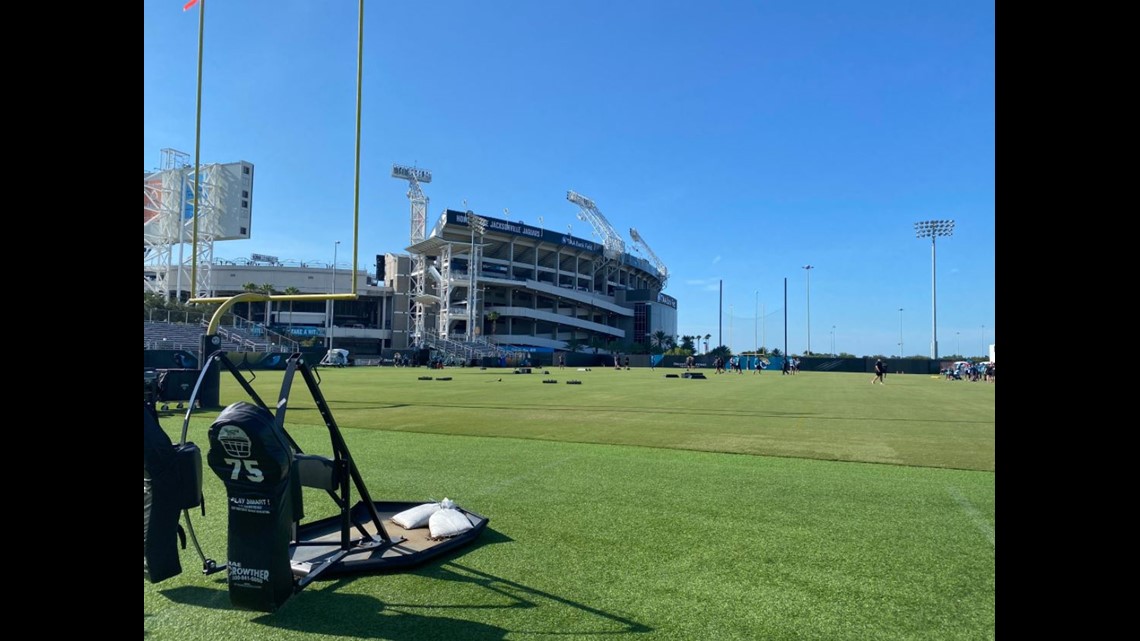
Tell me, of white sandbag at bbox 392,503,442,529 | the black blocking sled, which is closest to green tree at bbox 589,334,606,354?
white sandbag at bbox 392,503,442,529

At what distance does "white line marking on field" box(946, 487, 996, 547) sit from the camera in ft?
20.1

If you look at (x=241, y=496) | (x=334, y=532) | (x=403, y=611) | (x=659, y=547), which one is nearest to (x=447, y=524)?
→ (x=334, y=532)

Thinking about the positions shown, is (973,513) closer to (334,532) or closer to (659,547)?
(659,547)

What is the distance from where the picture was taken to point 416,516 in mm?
5914

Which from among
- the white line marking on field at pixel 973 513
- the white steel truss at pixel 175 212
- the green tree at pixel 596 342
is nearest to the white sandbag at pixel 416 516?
the white line marking on field at pixel 973 513

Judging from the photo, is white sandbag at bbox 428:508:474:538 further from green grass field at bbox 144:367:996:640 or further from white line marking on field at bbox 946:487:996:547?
white line marking on field at bbox 946:487:996:547

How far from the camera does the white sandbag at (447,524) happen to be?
5.50m

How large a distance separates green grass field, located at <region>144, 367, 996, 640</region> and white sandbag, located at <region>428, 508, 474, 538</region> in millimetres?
246

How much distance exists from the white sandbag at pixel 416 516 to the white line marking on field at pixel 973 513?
17.2 feet

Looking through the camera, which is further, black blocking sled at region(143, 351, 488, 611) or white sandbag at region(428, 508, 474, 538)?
white sandbag at region(428, 508, 474, 538)

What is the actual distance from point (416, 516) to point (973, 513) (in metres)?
5.90
